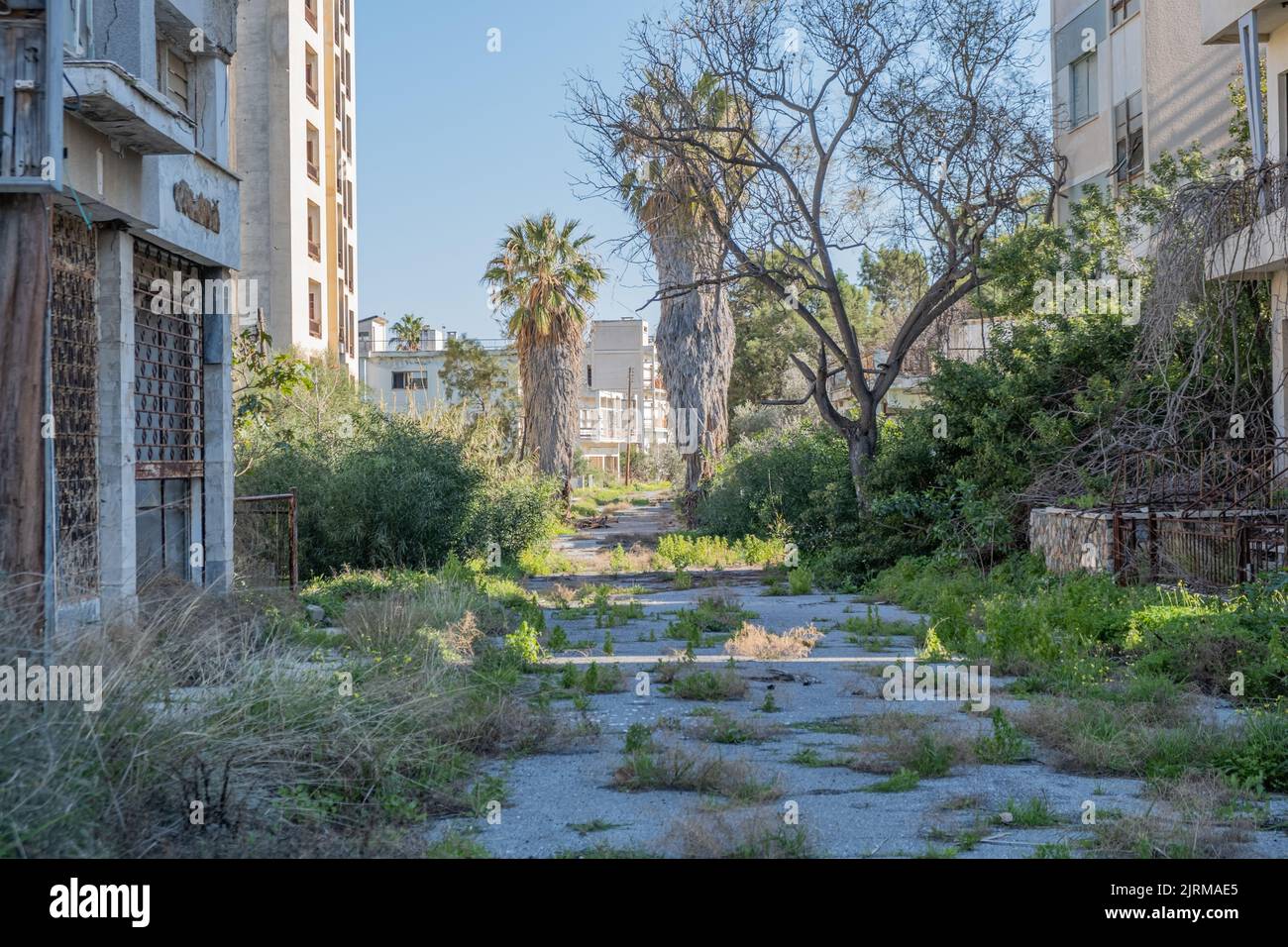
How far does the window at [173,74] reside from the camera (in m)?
14.4

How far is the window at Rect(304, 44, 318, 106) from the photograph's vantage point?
39156 mm

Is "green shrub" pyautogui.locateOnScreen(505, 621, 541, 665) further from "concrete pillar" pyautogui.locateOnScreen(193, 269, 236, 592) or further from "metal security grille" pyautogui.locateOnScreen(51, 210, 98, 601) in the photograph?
"concrete pillar" pyautogui.locateOnScreen(193, 269, 236, 592)

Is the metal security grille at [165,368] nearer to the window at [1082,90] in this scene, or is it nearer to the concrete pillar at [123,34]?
the concrete pillar at [123,34]

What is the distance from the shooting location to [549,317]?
1544 inches

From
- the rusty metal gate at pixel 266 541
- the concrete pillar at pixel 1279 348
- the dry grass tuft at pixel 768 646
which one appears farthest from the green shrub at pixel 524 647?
the concrete pillar at pixel 1279 348

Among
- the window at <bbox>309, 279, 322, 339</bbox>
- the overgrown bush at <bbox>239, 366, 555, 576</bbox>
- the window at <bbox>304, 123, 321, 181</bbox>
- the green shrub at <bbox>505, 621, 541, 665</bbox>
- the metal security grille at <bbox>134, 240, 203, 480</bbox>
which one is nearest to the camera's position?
the green shrub at <bbox>505, 621, 541, 665</bbox>

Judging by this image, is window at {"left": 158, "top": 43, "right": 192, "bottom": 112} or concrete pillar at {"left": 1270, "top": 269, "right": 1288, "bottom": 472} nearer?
window at {"left": 158, "top": 43, "right": 192, "bottom": 112}

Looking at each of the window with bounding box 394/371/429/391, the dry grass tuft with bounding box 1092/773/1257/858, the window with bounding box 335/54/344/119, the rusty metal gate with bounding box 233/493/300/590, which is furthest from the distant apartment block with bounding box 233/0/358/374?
the dry grass tuft with bounding box 1092/773/1257/858

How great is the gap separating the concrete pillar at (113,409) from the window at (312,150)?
28652mm

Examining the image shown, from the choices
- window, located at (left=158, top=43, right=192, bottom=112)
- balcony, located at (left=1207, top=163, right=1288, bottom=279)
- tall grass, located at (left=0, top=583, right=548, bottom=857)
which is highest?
window, located at (left=158, top=43, right=192, bottom=112)

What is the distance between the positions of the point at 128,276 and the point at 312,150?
96.2 ft

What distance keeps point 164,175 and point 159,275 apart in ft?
4.39

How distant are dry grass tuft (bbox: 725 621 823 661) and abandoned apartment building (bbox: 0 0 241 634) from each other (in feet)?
16.4

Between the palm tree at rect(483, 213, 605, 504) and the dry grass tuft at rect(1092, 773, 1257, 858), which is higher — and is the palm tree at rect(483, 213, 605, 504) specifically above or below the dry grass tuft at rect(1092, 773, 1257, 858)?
above
